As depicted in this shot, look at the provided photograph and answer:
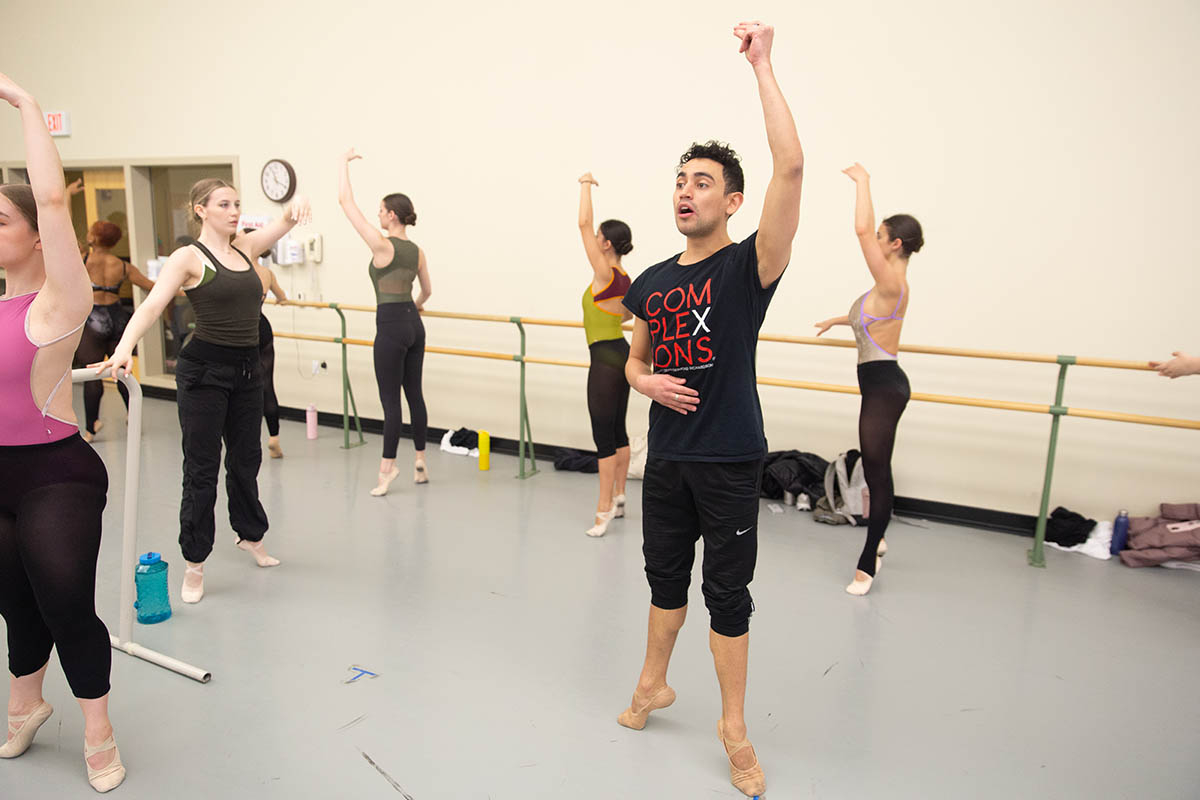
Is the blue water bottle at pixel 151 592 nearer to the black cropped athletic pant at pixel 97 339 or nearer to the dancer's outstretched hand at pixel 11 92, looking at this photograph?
the dancer's outstretched hand at pixel 11 92

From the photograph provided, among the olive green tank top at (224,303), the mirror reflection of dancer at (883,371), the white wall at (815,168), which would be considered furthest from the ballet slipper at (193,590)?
the white wall at (815,168)

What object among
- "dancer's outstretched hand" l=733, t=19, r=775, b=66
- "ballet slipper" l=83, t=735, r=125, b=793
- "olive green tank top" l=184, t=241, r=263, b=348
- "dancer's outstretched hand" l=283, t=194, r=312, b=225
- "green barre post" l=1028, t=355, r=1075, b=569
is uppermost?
"dancer's outstretched hand" l=733, t=19, r=775, b=66

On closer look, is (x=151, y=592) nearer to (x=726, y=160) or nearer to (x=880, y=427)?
(x=726, y=160)

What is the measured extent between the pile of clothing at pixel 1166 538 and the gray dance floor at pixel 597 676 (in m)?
0.11

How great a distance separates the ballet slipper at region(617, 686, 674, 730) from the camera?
247cm

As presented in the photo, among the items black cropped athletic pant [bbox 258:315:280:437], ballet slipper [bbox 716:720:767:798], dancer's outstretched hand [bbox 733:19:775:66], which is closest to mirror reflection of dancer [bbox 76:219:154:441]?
black cropped athletic pant [bbox 258:315:280:437]

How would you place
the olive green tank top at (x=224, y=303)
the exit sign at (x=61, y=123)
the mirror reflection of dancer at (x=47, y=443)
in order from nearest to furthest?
the mirror reflection of dancer at (x=47, y=443), the olive green tank top at (x=224, y=303), the exit sign at (x=61, y=123)

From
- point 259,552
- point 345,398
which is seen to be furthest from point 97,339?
point 259,552

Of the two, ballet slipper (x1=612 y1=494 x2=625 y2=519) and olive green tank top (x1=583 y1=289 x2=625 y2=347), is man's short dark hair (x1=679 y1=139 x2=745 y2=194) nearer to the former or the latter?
olive green tank top (x1=583 y1=289 x2=625 y2=347)

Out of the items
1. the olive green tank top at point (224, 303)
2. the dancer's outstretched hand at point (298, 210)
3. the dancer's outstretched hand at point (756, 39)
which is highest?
the dancer's outstretched hand at point (756, 39)

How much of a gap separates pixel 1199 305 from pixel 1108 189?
0.75 meters

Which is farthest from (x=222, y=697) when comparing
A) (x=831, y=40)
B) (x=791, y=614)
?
(x=831, y=40)

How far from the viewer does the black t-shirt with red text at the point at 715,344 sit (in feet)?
6.90

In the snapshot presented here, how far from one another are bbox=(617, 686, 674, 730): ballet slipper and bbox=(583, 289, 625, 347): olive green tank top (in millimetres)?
2109
